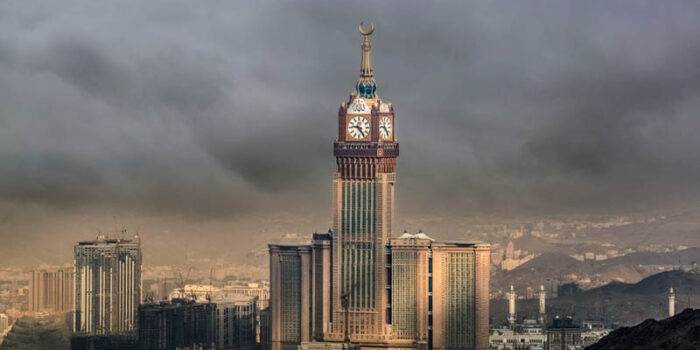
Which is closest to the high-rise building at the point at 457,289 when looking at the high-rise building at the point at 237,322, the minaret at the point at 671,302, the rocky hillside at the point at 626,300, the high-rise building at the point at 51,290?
the high-rise building at the point at 237,322

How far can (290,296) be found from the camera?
55688 millimetres

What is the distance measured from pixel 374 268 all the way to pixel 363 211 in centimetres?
145

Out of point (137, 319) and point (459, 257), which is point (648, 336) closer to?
point (459, 257)

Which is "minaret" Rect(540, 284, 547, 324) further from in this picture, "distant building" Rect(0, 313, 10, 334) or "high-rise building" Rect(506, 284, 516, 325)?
"distant building" Rect(0, 313, 10, 334)

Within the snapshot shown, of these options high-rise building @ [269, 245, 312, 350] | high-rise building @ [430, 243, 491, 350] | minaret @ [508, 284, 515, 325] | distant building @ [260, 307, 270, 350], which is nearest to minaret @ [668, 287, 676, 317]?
minaret @ [508, 284, 515, 325]

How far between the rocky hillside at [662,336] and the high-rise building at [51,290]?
65.3 ft

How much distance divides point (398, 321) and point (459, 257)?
217 cm

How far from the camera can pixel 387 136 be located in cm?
5472

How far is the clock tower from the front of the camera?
54.5 m

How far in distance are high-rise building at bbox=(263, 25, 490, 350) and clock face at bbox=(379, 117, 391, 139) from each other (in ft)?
0.08

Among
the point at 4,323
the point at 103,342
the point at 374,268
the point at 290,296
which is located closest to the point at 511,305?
the point at 374,268

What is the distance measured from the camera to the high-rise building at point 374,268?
179 feet

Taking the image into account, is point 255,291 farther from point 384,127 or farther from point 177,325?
point 384,127

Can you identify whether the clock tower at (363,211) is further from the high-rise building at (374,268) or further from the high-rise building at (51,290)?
the high-rise building at (51,290)
